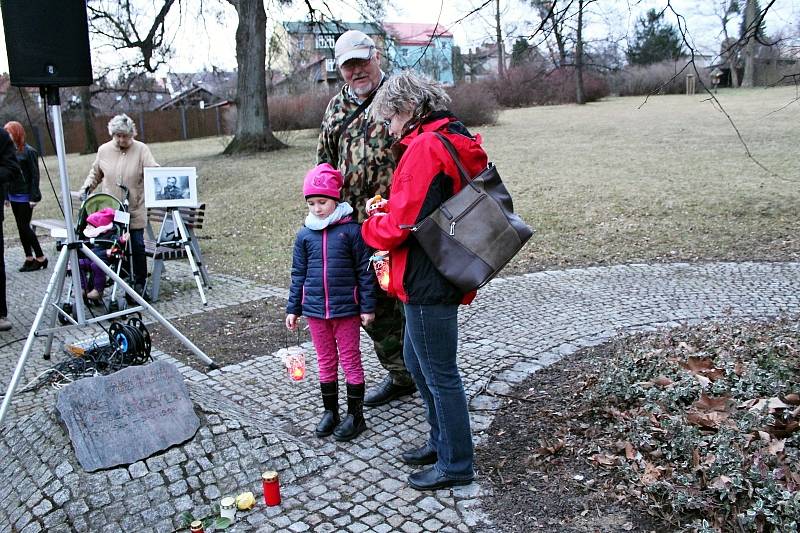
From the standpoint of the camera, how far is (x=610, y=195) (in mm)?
12016

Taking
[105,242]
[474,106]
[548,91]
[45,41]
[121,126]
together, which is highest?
[548,91]

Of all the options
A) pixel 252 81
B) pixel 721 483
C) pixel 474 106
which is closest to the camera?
pixel 721 483

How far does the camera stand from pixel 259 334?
6180mm

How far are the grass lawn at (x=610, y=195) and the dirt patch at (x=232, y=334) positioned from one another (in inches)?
54.8

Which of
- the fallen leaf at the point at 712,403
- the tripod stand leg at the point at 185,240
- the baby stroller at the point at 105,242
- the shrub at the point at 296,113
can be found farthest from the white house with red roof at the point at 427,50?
the shrub at the point at 296,113

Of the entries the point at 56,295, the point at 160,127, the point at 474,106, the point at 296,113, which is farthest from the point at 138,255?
the point at 160,127

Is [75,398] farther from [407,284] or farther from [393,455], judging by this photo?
[407,284]

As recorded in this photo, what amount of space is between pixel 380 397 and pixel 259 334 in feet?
6.75

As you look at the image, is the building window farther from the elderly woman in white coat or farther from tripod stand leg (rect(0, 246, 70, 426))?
tripod stand leg (rect(0, 246, 70, 426))

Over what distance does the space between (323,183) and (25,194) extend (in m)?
7.10

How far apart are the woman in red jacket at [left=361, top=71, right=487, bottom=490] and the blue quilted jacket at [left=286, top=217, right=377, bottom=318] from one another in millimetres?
545

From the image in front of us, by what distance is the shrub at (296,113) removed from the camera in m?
29.4

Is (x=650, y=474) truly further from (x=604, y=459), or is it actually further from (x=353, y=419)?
(x=353, y=419)

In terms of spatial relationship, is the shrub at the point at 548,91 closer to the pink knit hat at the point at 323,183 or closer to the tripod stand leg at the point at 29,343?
the tripod stand leg at the point at 29,343
